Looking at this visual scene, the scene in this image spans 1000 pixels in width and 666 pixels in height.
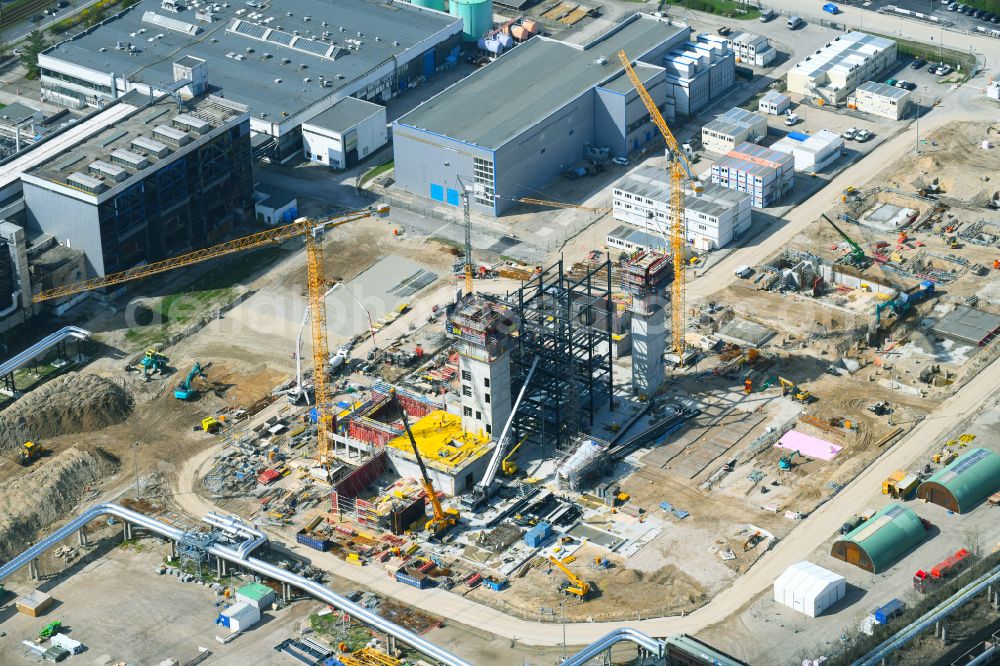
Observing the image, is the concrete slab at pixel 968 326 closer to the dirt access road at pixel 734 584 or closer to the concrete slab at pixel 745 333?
the dirt access road at pixel 734 584

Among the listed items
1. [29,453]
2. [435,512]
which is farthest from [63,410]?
[435,512]

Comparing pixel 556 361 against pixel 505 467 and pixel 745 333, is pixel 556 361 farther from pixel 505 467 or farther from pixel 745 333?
pixel 745 333

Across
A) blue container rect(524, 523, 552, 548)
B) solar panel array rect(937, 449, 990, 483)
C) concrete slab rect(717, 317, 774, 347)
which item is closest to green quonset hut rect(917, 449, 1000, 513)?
solar panel array rect(937, 449, 990, 483)

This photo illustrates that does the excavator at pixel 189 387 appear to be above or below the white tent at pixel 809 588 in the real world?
below

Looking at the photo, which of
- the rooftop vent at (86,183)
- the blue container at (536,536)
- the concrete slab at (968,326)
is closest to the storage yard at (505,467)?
the blue container at (536,536)

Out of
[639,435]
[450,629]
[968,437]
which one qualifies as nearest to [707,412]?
[639,435]

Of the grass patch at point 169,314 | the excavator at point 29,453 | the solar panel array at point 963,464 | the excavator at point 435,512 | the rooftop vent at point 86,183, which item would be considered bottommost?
the excavator at point 29,453

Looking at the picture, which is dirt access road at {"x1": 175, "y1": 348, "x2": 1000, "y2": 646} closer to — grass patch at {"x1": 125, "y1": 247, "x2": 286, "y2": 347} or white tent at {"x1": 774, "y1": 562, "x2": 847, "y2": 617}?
white tent at {"x1": 774, "y1": 562, "x2": 847, "y2": 617}
